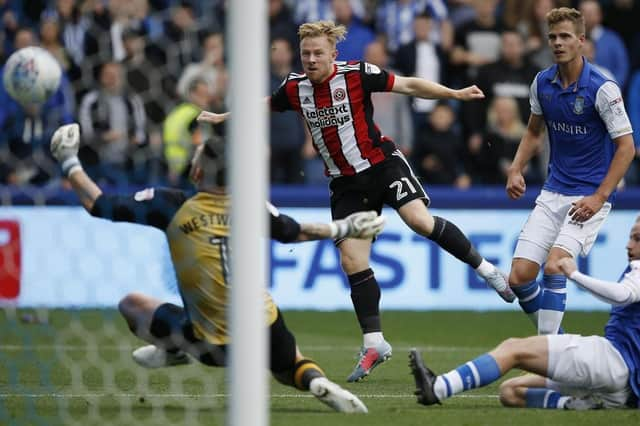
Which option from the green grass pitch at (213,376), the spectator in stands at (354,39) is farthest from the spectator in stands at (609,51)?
the green grass pitch at (213,376)

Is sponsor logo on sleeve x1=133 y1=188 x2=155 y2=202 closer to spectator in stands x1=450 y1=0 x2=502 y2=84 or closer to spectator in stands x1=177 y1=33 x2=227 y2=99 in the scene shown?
spectator in stands x1=177 y1=33 x2=227 y2=99

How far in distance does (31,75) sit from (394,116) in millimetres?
5603

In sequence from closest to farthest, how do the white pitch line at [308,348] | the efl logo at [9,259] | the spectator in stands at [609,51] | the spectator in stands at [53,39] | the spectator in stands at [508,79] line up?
the white pitch line at [308,348]
the spectator in stands at [53,39]
the efl logo at [9,259]
the spectator in stands at [508,79]
the spectator in stands at [609,51]

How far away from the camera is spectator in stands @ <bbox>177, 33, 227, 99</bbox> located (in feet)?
37.2

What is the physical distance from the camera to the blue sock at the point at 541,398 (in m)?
7.17

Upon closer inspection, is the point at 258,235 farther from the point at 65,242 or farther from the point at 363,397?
the point at 65,242

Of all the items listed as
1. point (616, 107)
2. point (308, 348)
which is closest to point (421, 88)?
point (616, 107)

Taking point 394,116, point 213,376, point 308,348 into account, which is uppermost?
point 394,116

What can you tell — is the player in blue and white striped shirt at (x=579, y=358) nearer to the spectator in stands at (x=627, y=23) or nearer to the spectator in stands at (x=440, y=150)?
the spectator in stands at (x=440, y=150)

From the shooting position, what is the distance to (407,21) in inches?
608

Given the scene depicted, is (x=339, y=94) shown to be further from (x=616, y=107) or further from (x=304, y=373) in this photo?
(x=304, y=373)

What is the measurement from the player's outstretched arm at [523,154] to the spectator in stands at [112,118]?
153 inches

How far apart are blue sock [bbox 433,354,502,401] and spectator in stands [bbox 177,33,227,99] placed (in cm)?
523

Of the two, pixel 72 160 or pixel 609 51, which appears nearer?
pixel 72 160
